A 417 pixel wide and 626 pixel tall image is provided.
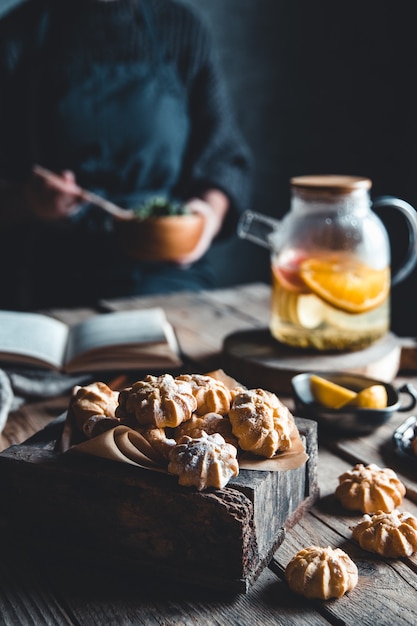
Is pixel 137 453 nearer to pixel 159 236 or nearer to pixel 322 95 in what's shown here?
pixel 159 236

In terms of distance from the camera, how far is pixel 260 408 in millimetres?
803

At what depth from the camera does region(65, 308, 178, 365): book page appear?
1.37m

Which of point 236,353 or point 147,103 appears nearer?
point 236,353

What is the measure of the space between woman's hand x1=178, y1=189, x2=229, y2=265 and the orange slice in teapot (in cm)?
88

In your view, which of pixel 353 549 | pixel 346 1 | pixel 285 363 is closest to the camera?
pixel 353 549

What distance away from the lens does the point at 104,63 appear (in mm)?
2188

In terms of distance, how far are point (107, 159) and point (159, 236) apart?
1.70 feet

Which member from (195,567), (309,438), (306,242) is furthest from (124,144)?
(195,567)

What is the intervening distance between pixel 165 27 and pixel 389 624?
199cm

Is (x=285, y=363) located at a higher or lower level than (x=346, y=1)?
lower

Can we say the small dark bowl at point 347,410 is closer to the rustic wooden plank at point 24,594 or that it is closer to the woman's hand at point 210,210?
the rustic wooden plank at point 24,594

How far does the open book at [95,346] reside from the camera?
1.35 m

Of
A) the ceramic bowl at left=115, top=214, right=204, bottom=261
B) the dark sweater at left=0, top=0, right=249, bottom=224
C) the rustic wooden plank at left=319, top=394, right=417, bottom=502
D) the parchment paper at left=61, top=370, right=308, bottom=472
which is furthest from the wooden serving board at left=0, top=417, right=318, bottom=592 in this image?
the dark sweater at left=0, top=0, right=249, bottom=224

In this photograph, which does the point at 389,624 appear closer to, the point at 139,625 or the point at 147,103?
the point at 139,625
